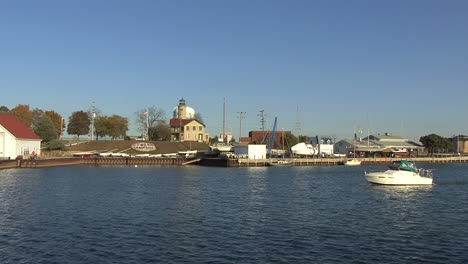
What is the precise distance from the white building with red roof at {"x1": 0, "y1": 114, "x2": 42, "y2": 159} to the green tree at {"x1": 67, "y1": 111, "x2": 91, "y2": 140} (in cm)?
6623

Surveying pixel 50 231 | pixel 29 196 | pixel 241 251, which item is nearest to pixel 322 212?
pixel 241 251

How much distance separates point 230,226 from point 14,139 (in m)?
82.4

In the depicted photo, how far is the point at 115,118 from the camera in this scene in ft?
578

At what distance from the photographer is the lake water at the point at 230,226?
1013 inches

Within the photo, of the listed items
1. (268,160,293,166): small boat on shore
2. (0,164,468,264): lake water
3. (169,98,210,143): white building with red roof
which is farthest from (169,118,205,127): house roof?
(0,164,468,264): lake water

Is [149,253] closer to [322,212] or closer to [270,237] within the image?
[270,237]

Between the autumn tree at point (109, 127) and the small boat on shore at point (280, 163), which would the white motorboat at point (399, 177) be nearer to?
the small boat on shore at point (280, 163)

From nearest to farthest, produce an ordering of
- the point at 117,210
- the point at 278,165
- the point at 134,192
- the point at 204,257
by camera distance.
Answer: the point at 204,257
the point at 117,210
the point at 134,192
the point at 278,165

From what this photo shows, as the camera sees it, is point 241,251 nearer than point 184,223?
Yes

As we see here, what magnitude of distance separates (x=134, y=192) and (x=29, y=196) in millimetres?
11948

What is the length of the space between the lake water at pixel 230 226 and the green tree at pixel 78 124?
123097 mm

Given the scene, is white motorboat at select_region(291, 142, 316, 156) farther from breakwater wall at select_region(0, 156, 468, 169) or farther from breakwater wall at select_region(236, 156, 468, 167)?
breakwater wall at select_region(0, 156, 468, 169)

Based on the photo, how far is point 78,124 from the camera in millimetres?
176000

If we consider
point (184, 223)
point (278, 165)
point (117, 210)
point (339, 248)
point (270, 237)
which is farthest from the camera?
point (278, 165)
